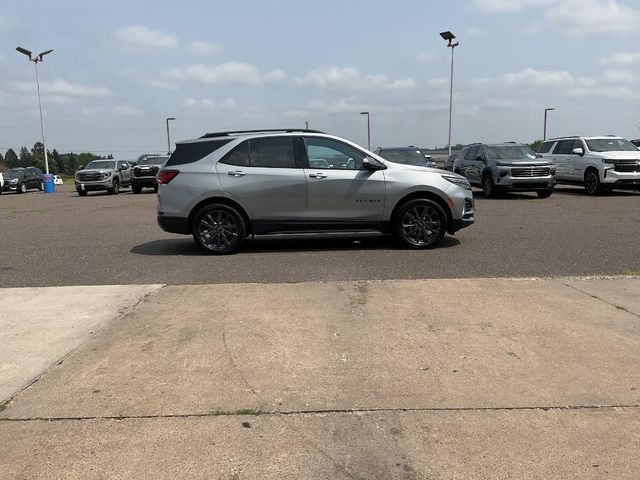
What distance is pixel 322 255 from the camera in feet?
27.5

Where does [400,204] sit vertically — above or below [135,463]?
above

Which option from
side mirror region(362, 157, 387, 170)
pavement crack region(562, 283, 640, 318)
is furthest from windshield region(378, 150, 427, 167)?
pavement crack region(562, 283, 640, 318)

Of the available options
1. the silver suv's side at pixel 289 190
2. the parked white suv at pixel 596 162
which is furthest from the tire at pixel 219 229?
the parked white suv at pixel 596 162

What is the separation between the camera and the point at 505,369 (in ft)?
13.2

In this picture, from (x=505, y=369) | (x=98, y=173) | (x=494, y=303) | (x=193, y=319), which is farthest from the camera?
(x=98, y=173)

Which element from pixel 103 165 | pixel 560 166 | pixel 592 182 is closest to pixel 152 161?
pixel 103 165

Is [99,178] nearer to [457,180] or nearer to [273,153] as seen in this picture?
[273,153]

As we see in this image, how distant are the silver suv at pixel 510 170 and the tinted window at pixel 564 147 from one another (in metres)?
2.09

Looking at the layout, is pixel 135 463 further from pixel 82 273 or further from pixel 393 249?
pixel 393 249

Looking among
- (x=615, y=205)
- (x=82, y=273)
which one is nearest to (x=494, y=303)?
(x=82, y=273)

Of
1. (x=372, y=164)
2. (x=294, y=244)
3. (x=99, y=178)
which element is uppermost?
(x=372, y=164)

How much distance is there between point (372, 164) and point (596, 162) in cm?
1283

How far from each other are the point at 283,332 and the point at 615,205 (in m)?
13.5

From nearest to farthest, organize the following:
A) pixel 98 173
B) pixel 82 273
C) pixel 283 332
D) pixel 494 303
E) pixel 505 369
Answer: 1. pixel 505 369
2. pixel 283 332
3. pixel 494 303
4. pixel 82 273
5. pixel 98 173
